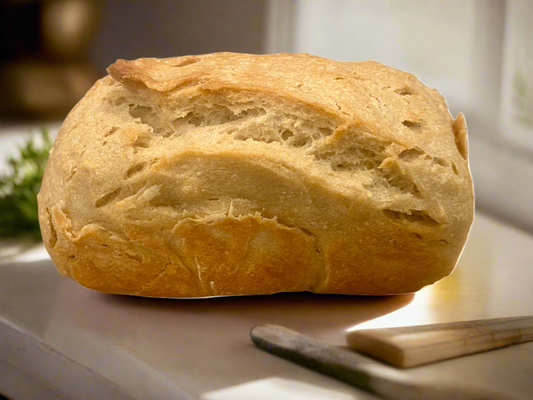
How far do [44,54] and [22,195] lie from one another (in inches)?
72.7

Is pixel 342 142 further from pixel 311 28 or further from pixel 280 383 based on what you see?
pixel 311 28

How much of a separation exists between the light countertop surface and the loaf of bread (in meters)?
0.04

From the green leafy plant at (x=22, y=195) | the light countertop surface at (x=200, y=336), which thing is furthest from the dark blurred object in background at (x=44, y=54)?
the light countertop surface at (x=200, y=336)

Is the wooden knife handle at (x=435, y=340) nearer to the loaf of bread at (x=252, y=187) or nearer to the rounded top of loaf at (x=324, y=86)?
the loaf of bread at (x=252, y=187)

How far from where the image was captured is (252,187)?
1.06 meters

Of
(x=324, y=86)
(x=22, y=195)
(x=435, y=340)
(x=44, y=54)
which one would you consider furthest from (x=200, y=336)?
(x=44, y=54)

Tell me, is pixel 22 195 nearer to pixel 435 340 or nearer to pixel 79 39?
pixel 435 340

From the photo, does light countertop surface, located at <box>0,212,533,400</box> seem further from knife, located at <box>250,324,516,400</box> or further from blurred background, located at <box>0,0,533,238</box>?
blurred background, located at <box>0,0,533,238</box>

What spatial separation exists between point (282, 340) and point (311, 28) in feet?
6.17

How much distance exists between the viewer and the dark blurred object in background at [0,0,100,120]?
10.5 ft

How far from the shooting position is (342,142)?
43.2 inches

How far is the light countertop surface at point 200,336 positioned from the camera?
36.4 inches

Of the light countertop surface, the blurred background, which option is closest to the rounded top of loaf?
the light countertop surface

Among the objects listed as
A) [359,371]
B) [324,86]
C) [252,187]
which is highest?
[324,86]
